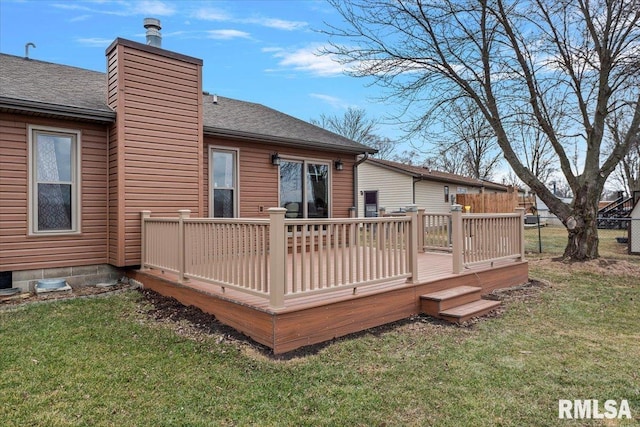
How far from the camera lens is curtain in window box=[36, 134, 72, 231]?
231 inches

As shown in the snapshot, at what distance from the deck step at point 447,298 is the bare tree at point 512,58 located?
5.48m

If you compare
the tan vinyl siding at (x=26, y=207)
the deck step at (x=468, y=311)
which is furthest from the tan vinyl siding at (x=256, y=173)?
the deck step at (x=468, y=311)

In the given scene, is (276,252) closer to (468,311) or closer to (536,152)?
(468,311)

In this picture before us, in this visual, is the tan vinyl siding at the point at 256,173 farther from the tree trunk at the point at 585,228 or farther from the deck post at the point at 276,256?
the tree trunk at the point at 585,228

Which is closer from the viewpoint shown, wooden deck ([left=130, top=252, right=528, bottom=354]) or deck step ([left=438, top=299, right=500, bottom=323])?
wooden deck ([left=130, top=252, right=528, bottom=354])

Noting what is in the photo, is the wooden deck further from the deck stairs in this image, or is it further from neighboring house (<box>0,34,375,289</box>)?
neighboring house (<box>0,34,375,289</box>)

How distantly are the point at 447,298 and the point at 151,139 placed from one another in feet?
16.9

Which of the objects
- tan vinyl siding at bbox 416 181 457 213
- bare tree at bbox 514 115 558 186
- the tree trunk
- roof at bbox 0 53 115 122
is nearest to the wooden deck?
roof at bbox 0 53 115 122

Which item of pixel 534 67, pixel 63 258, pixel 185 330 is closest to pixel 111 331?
pixel 185 330

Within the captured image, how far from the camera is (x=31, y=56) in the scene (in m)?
8.27

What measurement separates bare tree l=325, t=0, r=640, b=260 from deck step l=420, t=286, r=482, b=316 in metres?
5.48

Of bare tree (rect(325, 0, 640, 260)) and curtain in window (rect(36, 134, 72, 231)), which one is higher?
bare tree (rect(325, 0, 640, 260))

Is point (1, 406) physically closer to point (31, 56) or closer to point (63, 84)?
point (63, 84)

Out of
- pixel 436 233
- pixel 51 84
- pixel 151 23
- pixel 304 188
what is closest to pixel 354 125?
pixel 304 188
